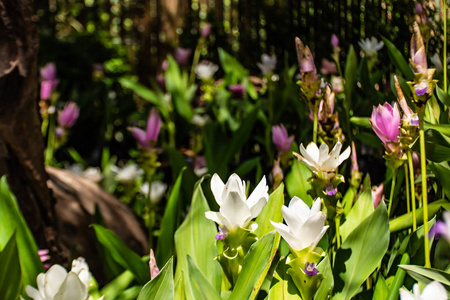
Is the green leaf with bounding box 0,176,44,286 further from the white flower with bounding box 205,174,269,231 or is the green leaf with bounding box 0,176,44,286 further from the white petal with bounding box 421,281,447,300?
the white petal with bounding box 421,281,447,300

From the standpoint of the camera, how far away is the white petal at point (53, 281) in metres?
0.83

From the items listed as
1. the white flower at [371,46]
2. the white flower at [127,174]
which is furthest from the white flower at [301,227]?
the white flower at [127,174]

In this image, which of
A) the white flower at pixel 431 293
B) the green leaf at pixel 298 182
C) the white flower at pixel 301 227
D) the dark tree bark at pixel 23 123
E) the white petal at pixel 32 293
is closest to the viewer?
the white flower at pixel 431 293

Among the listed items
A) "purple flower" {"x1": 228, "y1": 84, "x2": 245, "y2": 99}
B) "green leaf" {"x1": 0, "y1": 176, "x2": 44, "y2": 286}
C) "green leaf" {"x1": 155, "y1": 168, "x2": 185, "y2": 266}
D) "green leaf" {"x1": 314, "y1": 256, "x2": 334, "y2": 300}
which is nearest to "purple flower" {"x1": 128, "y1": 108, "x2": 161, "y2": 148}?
"green leaf" {"x1": 155, "y1": 168, "x2": 185, "y2": 266}

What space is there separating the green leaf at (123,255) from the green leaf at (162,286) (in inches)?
19.1

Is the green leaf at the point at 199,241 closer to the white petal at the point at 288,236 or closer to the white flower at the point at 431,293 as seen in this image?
the white petal at the point at 288,236

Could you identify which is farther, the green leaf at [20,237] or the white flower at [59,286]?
the green leaf at [20,237]

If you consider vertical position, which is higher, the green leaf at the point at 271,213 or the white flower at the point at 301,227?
the white flower at the point at 301,227

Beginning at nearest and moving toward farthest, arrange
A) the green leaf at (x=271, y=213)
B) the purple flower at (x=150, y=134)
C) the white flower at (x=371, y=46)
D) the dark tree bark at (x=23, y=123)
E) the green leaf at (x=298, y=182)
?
the green leaf at (x=271, y=213) → the green leaf at (x=298, y=182) → the dark tree bark at (x=23, y=123) → the purple flower at (x=150, y=134) → the white flower at (x=371, y=46)

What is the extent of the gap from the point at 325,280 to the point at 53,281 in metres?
0.45

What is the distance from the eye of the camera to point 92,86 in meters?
4.53

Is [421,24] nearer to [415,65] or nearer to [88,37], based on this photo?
[415,65]

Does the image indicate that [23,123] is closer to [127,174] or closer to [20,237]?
[20,237]

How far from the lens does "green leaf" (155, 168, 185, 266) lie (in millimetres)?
1354
